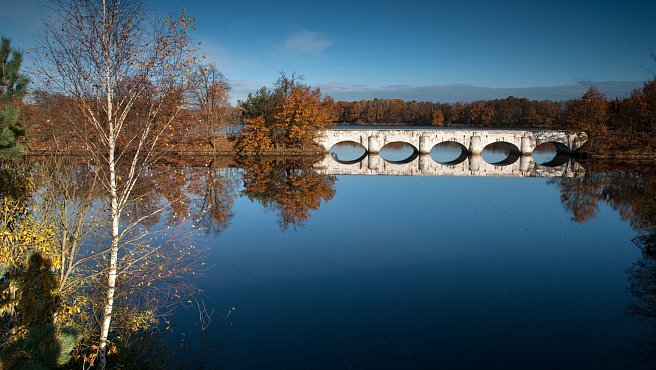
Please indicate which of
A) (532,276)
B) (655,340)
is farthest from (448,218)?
(655,340)

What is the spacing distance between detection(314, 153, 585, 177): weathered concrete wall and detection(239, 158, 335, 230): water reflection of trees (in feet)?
9.07

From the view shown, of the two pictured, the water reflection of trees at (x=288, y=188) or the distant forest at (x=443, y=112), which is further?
the distant forest at (x=443, y=112)

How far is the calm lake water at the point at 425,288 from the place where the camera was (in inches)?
327

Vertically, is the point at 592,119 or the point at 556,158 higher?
the point at 592,119

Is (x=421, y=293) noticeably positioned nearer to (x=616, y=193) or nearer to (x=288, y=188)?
(x=288, y=188)

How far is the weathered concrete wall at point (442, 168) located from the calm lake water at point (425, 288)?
40.5 feet

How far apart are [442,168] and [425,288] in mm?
27030

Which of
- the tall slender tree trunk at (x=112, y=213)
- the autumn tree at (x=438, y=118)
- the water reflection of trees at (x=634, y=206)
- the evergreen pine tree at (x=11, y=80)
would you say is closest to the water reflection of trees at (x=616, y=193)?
the water reflection of trees at (x=634, y=206)

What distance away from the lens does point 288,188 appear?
83.8ft

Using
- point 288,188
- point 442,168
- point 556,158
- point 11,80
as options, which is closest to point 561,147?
point 556,158

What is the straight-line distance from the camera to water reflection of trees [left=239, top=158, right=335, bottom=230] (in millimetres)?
20016

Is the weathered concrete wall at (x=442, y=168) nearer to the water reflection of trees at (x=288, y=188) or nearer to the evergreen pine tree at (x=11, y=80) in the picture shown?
the water reflection of trees at (x=288, y=188)

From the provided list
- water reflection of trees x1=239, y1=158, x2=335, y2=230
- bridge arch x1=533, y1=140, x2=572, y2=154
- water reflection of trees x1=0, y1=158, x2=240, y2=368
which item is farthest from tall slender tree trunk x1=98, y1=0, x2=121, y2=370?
bridge arch x1=533, y1=140, x2=572, y2=154

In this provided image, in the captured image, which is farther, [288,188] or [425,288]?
[288,188]
